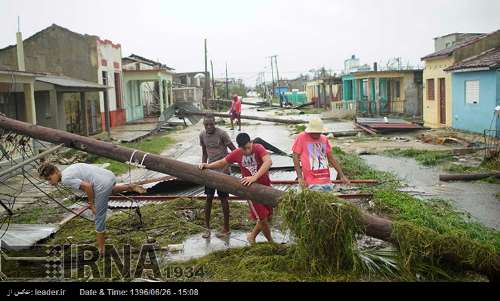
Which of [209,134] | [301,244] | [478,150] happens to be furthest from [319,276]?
[478,150]

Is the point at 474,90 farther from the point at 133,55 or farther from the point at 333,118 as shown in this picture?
the point at 133,55

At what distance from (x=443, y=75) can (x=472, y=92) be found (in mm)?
3569

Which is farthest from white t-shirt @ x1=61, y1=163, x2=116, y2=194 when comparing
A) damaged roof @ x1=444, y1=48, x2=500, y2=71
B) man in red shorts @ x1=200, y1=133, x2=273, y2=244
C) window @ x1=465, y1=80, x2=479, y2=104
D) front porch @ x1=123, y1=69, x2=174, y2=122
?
front porch @ x1=123, y1=69, x2=174, y2=122

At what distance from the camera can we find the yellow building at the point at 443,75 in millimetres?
22703

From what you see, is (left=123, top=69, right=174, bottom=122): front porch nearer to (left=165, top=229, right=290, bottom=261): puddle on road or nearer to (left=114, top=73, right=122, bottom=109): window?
(left=114, top=73, right=122, bottom=109): window

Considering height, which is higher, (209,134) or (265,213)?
(209,134)

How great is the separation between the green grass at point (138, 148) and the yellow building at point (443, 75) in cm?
1238

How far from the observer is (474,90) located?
20594 millimetres

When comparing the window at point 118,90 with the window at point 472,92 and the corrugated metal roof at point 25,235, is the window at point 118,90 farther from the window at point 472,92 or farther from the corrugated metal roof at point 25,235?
the corrugated metal roof at point 25,235

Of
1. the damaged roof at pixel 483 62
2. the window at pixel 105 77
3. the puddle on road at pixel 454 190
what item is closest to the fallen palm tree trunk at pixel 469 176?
the puddle on road at pixel 454 190

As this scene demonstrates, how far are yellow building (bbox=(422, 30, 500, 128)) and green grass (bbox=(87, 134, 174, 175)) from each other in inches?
487

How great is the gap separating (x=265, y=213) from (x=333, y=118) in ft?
92.4

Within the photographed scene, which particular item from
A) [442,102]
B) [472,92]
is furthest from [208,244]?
[442,102]

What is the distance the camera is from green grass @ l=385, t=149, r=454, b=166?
14.3 m
